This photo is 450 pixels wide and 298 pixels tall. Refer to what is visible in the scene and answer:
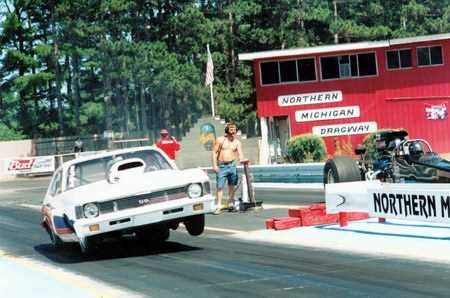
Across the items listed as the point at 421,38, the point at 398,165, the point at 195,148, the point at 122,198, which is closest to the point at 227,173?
the point at 398,165

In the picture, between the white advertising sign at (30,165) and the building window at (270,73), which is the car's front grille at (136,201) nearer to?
the building window at (270,73)

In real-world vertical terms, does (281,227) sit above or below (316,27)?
below

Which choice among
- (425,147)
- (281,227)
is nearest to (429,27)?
(425,147)

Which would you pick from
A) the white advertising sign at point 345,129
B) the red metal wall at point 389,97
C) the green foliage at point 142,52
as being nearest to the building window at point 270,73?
the red metal wall at point 389,97

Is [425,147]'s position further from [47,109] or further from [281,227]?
[47,109]

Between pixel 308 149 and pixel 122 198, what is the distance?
96.0ft

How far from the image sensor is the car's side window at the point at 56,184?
12.1 metres

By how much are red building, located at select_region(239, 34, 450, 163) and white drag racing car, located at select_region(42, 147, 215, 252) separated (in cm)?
3075

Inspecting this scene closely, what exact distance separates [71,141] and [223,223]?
4045cm

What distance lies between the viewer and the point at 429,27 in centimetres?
6900

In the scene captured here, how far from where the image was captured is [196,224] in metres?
11.9

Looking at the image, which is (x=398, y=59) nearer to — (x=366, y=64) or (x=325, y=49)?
(x=366, y=64)

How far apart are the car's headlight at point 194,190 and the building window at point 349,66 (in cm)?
3247

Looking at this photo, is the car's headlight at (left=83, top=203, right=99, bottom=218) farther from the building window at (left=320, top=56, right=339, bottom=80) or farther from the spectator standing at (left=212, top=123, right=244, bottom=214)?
the building window at (left=320, top=56, right=339, bottom=80)
